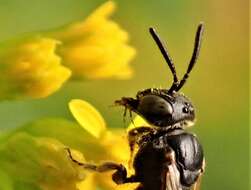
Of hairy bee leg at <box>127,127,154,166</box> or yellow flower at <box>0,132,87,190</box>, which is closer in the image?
hairy bee leg at <box>127,127,154,166</box>

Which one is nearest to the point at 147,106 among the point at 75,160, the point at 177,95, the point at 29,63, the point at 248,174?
the point at 177,95

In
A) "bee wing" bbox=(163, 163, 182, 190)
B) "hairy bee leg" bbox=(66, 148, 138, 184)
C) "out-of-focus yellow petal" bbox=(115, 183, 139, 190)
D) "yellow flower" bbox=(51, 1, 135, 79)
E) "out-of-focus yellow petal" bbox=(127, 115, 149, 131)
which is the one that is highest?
"yellow flower" bbox=(51, 1, 135, 79)

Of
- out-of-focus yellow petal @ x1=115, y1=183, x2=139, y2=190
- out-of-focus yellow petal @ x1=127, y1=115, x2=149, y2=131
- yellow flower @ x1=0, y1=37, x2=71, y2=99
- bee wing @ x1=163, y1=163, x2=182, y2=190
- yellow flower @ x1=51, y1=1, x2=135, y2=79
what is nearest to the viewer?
bee wing @ x1=163, y1=163, x2=182, y2=190

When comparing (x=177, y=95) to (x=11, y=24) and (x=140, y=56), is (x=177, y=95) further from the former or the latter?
(x=140, y=56)

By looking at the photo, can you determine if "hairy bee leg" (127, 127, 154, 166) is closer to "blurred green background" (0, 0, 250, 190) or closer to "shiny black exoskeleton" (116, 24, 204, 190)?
"shiny black exoskeleton" (116, 24, 204, 190)

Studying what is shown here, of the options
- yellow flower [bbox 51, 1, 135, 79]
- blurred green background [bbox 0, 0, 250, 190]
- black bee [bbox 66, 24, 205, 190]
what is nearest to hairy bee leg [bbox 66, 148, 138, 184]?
black bee [bbox 66, 24, 205, 190]

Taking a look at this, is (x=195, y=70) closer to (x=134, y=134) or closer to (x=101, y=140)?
(x=101, y=140)

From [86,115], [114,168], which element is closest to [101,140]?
[86,115]
